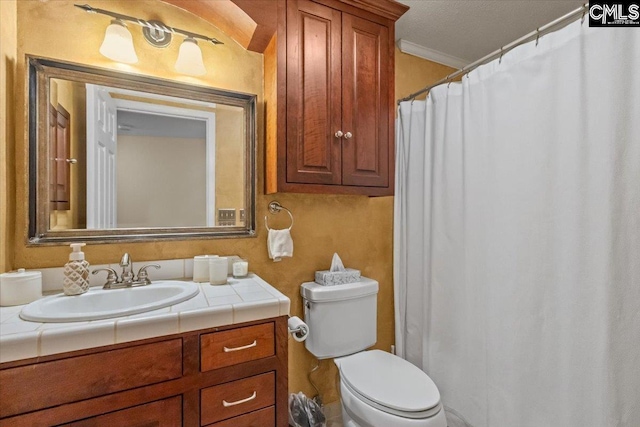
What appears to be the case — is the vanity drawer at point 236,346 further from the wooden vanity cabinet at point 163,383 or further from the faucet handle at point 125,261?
the faucet handle at point 125,261

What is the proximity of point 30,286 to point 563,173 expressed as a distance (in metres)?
2.01

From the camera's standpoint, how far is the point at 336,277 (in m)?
1.69

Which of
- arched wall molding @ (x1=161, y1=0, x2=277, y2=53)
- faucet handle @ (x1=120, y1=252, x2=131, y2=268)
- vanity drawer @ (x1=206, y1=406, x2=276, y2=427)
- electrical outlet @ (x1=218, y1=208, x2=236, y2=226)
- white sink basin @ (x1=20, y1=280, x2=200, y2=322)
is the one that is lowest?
vanity drawer @ (x1=206, y1=406, x2=276, y2=427)

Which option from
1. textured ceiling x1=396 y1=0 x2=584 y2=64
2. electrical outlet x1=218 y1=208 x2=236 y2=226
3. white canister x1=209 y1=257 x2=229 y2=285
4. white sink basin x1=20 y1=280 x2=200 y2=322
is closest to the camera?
white sink basin x1=20 y1=280 x2=200 y2=322

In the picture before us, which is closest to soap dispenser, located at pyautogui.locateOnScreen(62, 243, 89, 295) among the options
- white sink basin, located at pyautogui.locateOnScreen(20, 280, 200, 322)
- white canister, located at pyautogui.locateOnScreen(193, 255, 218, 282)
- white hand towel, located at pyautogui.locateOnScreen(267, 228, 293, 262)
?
white sink basin, located at pyautogui.locateOnScreen(20, 280, 200, 322)

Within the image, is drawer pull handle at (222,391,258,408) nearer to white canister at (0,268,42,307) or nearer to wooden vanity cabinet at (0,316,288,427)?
wooden vanity cabinet at (0,316,288,427)

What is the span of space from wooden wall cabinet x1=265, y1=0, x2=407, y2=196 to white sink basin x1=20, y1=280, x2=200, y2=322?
61 cm

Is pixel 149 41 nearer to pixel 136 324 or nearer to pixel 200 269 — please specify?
pixel 200 269

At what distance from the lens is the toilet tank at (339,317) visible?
1594 millimetres

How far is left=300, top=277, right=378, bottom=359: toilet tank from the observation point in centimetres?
159

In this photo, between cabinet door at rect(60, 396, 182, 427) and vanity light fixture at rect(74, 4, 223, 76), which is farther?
vanity light fixture at rect(74, 4, 223, 76)

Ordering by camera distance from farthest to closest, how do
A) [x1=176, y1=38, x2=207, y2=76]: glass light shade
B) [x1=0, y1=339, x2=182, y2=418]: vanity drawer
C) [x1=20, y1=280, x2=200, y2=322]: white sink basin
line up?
[x1=176, y1=38, x2=207, y2=76]: glass light shade
[x1=20, y1=280, x2=200, y2=322]: white sink basin
[x1=0, y1=339, x2=182, y2=418]: vanity drawer

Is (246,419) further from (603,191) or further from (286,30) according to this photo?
(286,30)

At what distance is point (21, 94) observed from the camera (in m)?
1.18
